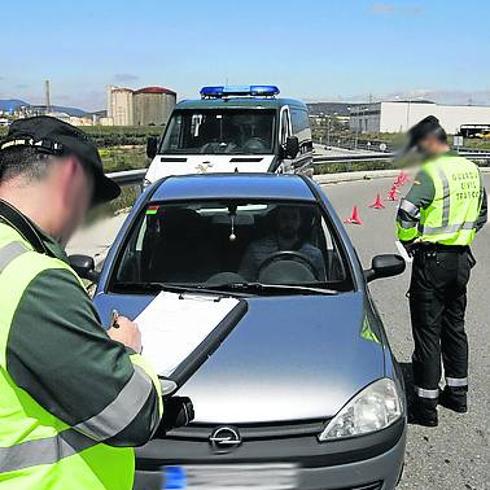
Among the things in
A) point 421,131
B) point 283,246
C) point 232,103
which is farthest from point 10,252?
point 232,103

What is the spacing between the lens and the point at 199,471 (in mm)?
2982

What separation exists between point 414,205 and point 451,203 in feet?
0.77

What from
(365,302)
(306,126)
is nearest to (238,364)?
(365,302)

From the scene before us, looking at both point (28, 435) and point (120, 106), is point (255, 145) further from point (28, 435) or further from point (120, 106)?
point (120, 106)

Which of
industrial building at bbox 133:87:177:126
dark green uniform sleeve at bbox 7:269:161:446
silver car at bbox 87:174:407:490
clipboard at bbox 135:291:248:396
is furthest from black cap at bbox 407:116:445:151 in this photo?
industrial building at bbox 133:87:177:126

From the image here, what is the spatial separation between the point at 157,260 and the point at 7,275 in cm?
318

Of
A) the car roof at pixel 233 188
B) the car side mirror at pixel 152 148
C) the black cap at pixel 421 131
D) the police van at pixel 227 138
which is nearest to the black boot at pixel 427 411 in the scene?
the car roof at pixel 233 188

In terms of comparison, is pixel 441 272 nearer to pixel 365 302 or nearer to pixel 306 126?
pixel 365 302

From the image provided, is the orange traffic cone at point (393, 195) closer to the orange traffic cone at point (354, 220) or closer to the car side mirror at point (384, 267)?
the orange traffic cone at point (354, 220)

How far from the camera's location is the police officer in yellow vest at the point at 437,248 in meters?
4.65

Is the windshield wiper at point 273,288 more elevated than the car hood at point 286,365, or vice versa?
the windshield wiper at point 273,288

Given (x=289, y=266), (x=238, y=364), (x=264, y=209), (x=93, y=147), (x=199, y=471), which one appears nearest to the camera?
(x=93, y=147)

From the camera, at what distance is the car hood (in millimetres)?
3062

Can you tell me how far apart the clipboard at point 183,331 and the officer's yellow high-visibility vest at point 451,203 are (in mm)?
1726
